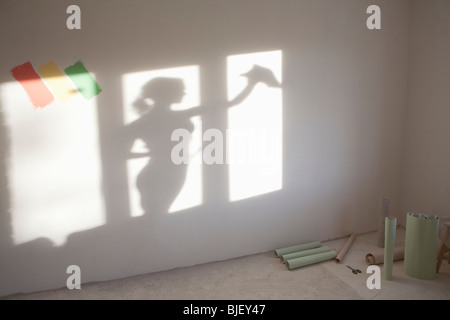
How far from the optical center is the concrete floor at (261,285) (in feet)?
9.11

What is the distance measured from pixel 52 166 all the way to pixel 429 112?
3.32 metres

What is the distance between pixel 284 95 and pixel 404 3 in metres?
1.56

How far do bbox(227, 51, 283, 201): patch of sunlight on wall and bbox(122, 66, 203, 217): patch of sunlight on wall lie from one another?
280 mm

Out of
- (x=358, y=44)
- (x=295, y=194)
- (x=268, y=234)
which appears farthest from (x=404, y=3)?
(x=268, y=234)

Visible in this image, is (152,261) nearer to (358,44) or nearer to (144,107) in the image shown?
(144,107)

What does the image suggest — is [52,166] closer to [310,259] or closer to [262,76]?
[262,76]

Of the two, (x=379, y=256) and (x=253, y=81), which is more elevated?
(x=253, y=81)

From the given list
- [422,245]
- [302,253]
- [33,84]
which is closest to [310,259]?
[302,253]

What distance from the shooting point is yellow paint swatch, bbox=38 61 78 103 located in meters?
2.69

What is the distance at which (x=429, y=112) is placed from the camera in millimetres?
3670

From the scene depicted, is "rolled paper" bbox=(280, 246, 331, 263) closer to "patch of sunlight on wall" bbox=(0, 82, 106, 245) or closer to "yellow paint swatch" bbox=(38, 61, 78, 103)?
"patch of sunlight on wall" bbox=(0, 82, 106, 245)
